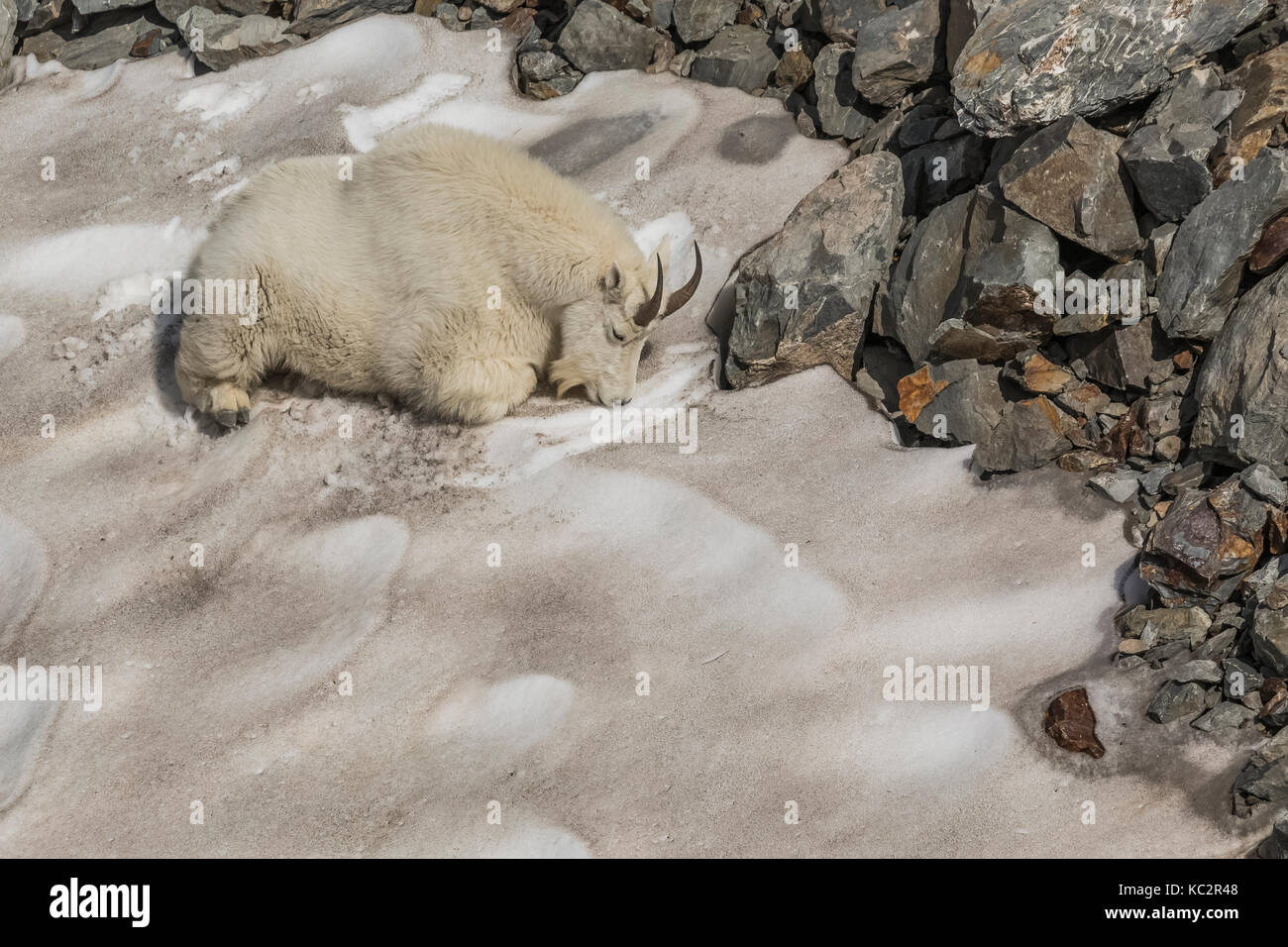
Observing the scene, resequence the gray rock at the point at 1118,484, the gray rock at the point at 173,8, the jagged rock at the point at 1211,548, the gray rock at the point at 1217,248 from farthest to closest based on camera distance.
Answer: the gray rock at the point at 173,8 → the gray rock at the point at 1118,484 → the gray rock at the point at 1217,248 → the jagged rock at the point at 1211,548

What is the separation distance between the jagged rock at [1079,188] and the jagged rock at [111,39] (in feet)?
29.4

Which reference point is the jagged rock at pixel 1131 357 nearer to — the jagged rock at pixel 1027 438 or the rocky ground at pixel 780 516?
the rocky ground at pixel 780 516

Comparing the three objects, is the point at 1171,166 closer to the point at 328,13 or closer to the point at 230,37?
the point at 328,13

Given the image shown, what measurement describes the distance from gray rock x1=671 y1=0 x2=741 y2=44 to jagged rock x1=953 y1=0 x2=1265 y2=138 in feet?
12.0

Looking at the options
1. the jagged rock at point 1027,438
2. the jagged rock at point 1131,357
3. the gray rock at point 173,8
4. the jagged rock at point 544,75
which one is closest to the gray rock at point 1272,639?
the jagged rock at point 1027,438

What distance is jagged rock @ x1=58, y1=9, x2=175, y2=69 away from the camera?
11.7 m

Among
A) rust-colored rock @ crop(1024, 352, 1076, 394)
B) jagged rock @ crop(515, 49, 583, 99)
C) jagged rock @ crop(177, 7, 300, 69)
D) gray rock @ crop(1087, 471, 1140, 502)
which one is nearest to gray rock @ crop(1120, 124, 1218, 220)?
rust-colored rock @ crop(1024, 352, 1076, 394)

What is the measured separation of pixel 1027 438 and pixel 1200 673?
6.97 feet

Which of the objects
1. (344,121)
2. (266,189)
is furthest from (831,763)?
(344,121)

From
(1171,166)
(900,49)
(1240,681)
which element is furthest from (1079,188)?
(1240,681)

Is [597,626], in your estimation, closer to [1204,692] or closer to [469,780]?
[469,780]

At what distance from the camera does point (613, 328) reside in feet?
27.9

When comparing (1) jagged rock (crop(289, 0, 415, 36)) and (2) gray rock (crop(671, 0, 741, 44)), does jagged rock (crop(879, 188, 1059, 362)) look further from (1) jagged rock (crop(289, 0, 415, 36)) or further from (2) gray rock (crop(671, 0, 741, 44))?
(1) jagged rock (crop(289, 0, 415, 36))

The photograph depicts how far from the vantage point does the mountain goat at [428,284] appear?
8398 mm
